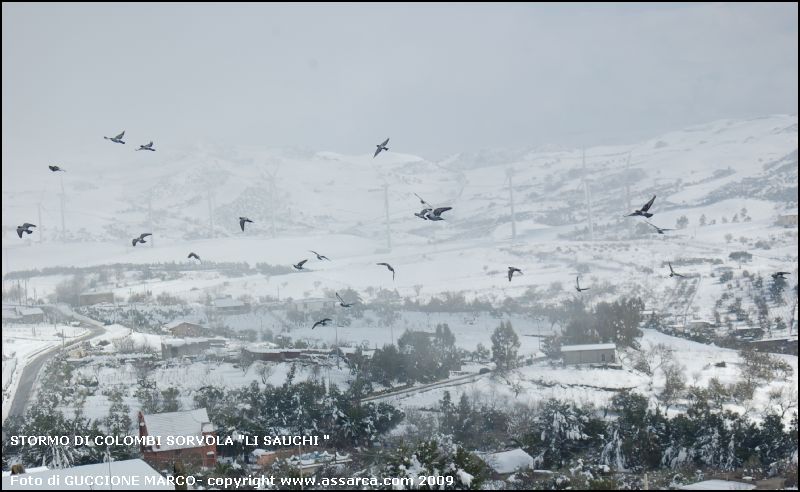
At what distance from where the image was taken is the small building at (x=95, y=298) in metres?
44.2

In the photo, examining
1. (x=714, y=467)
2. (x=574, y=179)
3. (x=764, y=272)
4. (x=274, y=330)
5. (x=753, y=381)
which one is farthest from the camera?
(x=574, y=179)

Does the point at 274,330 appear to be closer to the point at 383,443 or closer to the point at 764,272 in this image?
the point at 383,443

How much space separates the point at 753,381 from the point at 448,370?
7.82 meters

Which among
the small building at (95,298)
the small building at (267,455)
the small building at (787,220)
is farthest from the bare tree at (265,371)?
the small building at (787,220)

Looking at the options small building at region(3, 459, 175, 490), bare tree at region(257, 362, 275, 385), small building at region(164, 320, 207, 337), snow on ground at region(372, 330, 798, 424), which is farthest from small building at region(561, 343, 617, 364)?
small building at region(3, 459, 175, 490)

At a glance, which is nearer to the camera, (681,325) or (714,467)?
(714,467)

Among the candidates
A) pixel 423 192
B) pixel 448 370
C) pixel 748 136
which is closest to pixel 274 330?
pixel 448 370

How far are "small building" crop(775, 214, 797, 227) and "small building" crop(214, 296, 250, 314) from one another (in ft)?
103

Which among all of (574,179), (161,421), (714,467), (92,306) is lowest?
(714,467)

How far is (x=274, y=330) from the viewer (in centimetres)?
3584

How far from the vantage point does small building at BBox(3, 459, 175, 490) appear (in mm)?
13188

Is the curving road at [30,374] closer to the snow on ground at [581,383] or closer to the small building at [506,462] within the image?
the snow on ground at [581,383]

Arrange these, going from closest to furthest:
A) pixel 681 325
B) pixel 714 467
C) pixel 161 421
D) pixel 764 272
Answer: pixel 714 467 < pixel 161 421 < pixel 681 325 < pixel 764 272

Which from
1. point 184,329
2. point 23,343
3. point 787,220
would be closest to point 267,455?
point 184,329
